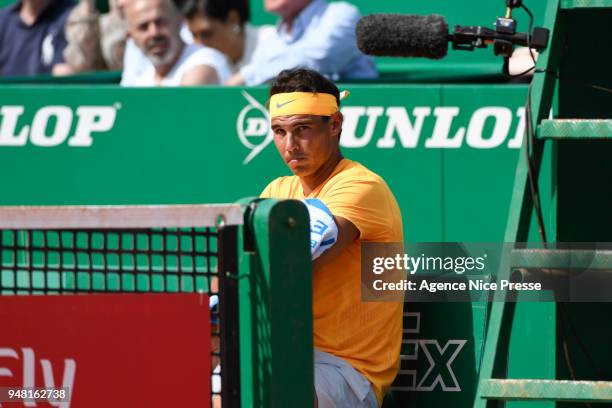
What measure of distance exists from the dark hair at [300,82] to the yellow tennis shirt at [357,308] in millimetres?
329

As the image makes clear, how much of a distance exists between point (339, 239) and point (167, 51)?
3.77 metres

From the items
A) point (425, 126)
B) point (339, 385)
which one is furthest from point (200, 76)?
point (339, 385)

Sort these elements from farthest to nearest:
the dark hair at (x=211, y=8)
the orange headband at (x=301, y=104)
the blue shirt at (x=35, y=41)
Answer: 1. the blue shirt at (x=35, y=41)
2. the dark hair at (x=211, y=8)
3. the orange headband at (x=301, y=104)

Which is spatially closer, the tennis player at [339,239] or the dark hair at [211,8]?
the tennis player at [339,239]

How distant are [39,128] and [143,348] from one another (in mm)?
3737

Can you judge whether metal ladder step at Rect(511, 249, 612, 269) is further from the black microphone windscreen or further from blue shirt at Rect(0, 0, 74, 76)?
blue shirt at Rect(0, 0, 74, 76)

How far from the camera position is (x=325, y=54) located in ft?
23.7

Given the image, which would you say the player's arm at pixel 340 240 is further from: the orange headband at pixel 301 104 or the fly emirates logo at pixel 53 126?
the fly emirates logo at pixel 53 126

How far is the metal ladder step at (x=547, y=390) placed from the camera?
320 centimetres

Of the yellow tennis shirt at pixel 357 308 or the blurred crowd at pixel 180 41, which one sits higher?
the blurred crowd at pixel 180 41

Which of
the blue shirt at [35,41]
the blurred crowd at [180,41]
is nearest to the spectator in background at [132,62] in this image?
the blurred crowd at [180,41]

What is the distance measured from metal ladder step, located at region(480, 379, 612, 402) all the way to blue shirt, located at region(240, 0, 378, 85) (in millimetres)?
4022

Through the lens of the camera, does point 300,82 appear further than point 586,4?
Yes

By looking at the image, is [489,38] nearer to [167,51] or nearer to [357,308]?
[357,308]
